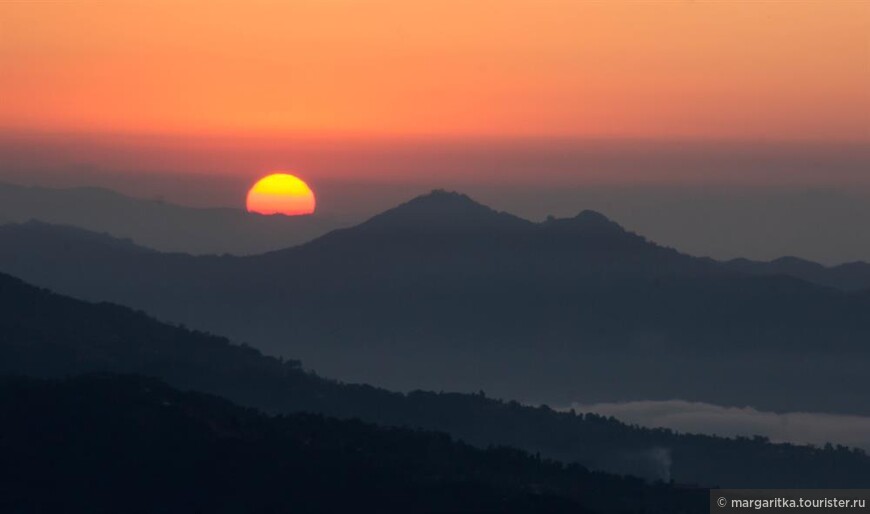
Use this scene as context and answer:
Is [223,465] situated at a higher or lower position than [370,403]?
lower

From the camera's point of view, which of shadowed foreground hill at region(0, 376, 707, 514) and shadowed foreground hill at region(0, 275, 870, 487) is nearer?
shadowed foreground hill at region(0, 376, 707, 514)

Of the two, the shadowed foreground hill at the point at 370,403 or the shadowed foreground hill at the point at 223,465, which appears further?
the shadowed foreground hill at the point at 370,403

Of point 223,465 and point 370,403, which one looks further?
point 370,403

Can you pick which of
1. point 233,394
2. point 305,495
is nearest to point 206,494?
point 305,495

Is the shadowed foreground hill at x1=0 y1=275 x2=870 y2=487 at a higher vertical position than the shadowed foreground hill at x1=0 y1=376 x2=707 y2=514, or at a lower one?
higher

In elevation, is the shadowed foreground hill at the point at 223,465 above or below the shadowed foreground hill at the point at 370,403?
below
